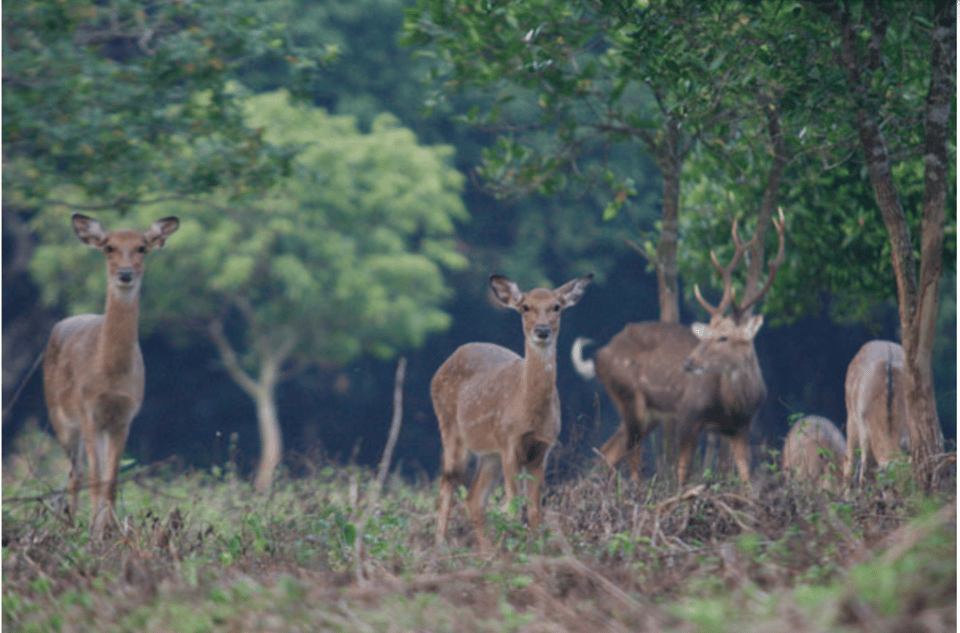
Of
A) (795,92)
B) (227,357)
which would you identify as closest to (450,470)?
(795,92)

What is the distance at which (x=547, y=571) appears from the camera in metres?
4.57

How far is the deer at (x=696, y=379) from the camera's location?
10.0m

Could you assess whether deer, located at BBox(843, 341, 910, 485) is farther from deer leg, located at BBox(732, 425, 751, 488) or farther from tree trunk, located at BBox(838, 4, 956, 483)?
tree trunk, located at BBox(838, 4, 956, 483)

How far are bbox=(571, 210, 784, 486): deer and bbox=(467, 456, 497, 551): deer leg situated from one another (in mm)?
1335

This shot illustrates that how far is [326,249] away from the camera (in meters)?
20.5

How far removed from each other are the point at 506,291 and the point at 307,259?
43.0 feet

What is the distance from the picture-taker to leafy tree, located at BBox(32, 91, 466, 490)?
20.1 m

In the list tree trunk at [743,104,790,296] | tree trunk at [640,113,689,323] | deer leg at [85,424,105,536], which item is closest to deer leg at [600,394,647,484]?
tree trunk at [640,113,689,323]

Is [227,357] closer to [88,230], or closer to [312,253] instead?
[312,253]

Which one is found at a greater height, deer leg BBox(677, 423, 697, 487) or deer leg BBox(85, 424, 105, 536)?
deer leg BBox(85, 424, 105, 536)

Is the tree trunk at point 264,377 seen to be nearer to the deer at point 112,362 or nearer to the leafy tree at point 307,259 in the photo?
the leafy tree at point 307,259

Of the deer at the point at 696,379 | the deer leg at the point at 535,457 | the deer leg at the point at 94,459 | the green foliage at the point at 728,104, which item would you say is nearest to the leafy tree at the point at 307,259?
the green foliage at the point at 728,104

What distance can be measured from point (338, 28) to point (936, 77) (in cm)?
1646

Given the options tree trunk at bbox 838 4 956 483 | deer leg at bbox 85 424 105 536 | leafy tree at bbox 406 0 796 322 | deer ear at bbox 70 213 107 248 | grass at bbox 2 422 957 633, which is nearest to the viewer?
grass at bbox 2 422 957 633
